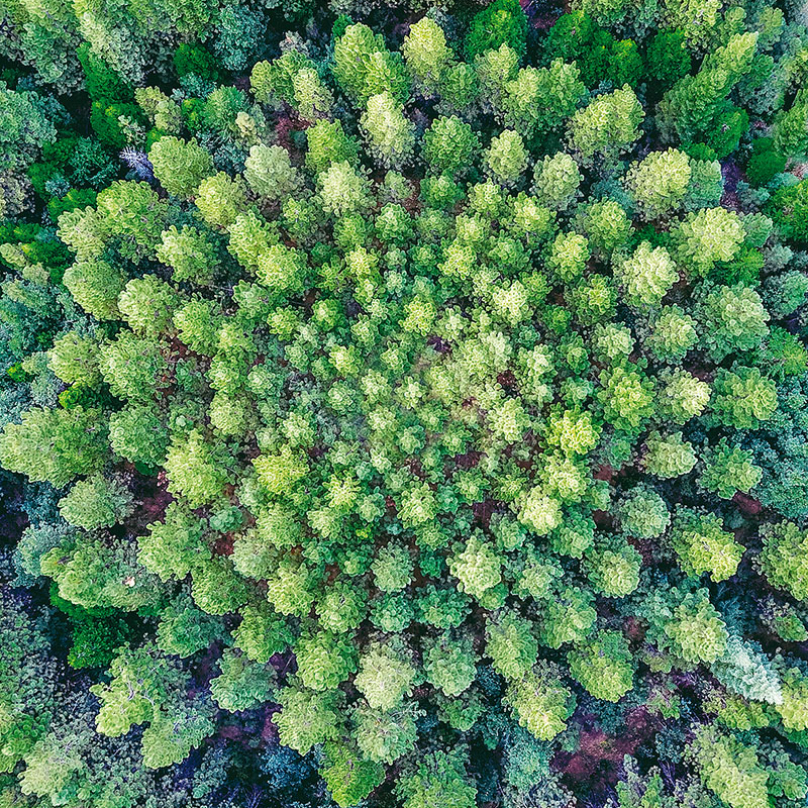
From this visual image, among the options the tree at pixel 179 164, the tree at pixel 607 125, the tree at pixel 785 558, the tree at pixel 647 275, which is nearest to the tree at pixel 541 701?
the tree at pixel 785 558

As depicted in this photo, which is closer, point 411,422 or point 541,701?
point 541,701

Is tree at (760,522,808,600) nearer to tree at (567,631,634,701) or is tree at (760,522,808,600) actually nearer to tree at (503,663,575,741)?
tree at (567,631,634,701)

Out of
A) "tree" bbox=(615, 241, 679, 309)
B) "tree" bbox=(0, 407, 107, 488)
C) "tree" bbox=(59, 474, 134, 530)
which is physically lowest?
"tree" bbox=(59, 474, 134, 530)

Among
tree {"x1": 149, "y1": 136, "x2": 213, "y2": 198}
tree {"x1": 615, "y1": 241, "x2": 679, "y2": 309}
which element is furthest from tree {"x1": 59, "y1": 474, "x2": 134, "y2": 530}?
Result: tree {"x1": 615, "y1": 241, "x2": 679, "y2": 309}

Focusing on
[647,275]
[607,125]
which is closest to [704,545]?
[647,275]

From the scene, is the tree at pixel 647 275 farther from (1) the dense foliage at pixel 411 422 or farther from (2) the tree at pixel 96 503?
(2) the tree at pixel 96 503

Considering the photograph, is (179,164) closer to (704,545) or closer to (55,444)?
(55,444)

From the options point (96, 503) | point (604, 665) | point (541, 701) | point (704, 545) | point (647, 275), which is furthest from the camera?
point (96, 503)

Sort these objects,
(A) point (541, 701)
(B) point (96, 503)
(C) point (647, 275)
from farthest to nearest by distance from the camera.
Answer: (B) point (96, 503), (C) point (647, 275), (A) point (541, 701)

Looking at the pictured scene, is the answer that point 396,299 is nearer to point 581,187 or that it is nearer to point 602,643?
point 581,187
